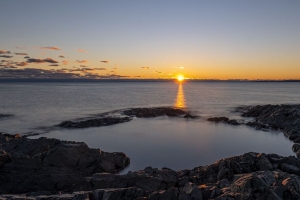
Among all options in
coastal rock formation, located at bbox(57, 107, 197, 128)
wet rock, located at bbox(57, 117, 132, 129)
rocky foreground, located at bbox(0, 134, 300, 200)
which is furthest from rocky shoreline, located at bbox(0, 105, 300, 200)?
coastal rock formation, located at bbox(57, 107, 197, 128)

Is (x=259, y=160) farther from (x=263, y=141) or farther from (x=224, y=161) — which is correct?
(x=263, y=141)

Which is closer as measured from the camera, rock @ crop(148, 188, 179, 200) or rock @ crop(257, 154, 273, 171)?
rock @ crop(148, 188, 179, 200)

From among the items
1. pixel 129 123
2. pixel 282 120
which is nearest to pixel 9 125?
pixel 129 123

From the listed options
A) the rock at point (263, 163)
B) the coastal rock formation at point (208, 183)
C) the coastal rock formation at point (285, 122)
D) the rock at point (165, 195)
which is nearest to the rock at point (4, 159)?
the coastal rock formation at point (208, 183)

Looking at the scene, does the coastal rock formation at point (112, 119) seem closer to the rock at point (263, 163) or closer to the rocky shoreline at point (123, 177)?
the rocky shoreline at point (123, 177)

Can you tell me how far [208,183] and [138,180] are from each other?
4.77m

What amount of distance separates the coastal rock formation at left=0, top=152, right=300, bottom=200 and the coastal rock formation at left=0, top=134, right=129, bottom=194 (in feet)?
3.47

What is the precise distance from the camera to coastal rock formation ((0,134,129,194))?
55.0 feet

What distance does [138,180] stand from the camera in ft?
55.5

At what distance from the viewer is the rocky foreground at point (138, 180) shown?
12.7 meters

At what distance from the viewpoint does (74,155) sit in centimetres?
2258

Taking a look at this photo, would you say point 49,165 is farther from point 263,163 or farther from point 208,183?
point 263,163

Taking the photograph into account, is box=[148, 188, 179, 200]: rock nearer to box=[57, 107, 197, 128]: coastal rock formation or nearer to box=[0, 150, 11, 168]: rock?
box=[0, 150, 11, 168]: rock

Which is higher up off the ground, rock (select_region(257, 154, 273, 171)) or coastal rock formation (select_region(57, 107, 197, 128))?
rock (select_region(257, 154, 273, 171))
